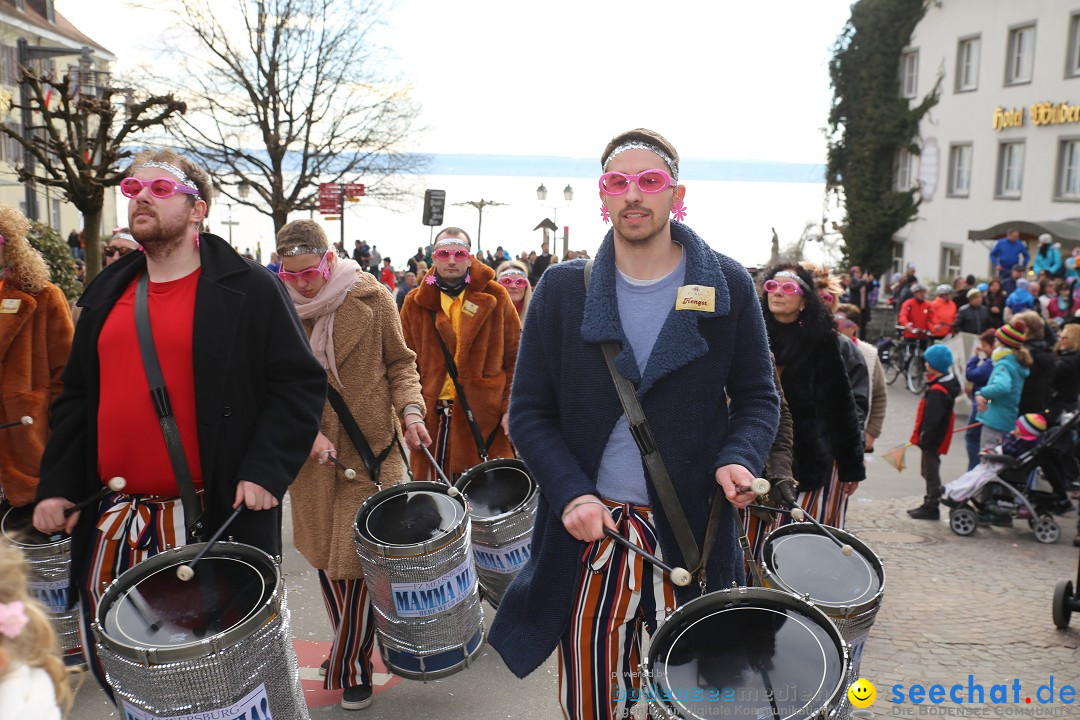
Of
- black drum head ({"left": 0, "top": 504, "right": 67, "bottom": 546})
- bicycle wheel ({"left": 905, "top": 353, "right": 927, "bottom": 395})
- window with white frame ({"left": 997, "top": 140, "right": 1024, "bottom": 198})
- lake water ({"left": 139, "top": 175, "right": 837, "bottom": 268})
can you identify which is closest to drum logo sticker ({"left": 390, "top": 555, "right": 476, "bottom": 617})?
black drum head ({"left": 0, "top": 504, "right": 67, "bottom": 546})

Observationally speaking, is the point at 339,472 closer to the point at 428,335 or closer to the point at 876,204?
the point at 428,335

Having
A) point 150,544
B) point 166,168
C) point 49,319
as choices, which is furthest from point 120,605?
point 49,319

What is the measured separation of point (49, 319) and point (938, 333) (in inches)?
630

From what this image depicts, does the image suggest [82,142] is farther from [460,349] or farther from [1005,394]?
[1005,394]

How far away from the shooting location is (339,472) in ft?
14.1

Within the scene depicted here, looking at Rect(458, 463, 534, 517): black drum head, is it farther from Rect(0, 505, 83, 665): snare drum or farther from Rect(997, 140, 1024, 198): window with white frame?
Rect(997, 140, 1024, 198): window with white frame

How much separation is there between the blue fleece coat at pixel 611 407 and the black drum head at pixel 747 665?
0.37 metres

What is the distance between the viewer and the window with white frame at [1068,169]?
87.2ft

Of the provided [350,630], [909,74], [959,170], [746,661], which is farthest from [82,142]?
[909,74]

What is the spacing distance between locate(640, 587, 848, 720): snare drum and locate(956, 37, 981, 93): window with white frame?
106 ft

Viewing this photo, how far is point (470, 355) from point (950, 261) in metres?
30.3

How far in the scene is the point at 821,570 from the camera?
3.49 meters

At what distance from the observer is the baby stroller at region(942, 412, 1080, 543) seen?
771cm

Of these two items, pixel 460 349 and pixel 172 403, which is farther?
pixel 460 349
